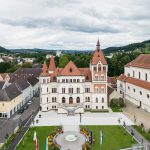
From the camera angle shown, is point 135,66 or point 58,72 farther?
point 135,66

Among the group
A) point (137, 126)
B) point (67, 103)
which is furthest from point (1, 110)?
point (137, 126)

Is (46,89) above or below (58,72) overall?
below

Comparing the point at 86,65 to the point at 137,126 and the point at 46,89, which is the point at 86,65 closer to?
the point at 46,89

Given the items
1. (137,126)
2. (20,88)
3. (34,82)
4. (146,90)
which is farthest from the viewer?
(34,82)

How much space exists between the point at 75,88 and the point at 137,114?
667 inches

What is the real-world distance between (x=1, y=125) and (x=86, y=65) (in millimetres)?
66597

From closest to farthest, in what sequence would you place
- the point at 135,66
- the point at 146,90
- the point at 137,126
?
the point at 137,126
the point at 146,90
the point at 135,66

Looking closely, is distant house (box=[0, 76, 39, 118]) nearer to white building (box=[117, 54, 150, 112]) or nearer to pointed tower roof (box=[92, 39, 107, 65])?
pointed tower roof (box=[92, 39, 107, 65])

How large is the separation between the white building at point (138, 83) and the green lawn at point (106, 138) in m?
Result: 17.8

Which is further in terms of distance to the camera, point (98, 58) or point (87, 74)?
point (87, 74)

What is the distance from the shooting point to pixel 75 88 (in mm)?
64688

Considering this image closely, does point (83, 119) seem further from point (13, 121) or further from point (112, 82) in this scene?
point (112, 82)

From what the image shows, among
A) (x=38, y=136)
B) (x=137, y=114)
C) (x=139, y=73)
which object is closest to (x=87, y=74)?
(x=137, y=114)

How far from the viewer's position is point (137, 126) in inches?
1999
